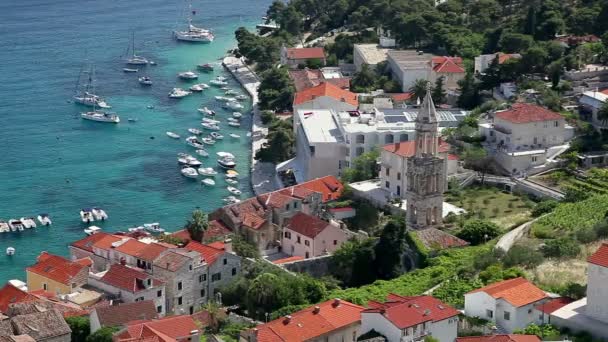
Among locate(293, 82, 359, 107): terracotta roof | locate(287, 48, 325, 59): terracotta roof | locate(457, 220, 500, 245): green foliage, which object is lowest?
locate(287, 48, 325, 59): terracotta roof

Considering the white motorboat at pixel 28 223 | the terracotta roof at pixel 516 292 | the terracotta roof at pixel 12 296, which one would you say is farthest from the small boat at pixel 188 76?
the terracotta roof at pixel 516 292

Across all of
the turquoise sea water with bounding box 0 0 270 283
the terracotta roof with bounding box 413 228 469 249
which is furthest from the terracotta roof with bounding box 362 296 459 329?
the turquoise sea water with bounding box 0 0 270 283

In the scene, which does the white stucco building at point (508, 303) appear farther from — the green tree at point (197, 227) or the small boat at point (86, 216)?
the small boat at point (86, 216)

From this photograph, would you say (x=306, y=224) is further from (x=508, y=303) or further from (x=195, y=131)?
(x=195, y=131)

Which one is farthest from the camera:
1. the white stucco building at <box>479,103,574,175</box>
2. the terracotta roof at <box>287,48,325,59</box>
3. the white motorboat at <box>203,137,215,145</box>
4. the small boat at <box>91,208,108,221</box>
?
the terracotta roof at <box>287,48,325,59</box>

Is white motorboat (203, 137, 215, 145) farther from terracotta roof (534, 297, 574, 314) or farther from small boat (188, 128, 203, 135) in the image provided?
terracotta roof (534, 297, 574, 314)

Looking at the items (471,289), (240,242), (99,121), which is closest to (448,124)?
(240,242)

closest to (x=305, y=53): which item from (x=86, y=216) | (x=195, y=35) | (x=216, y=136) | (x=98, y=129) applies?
(x=216, y=136)
